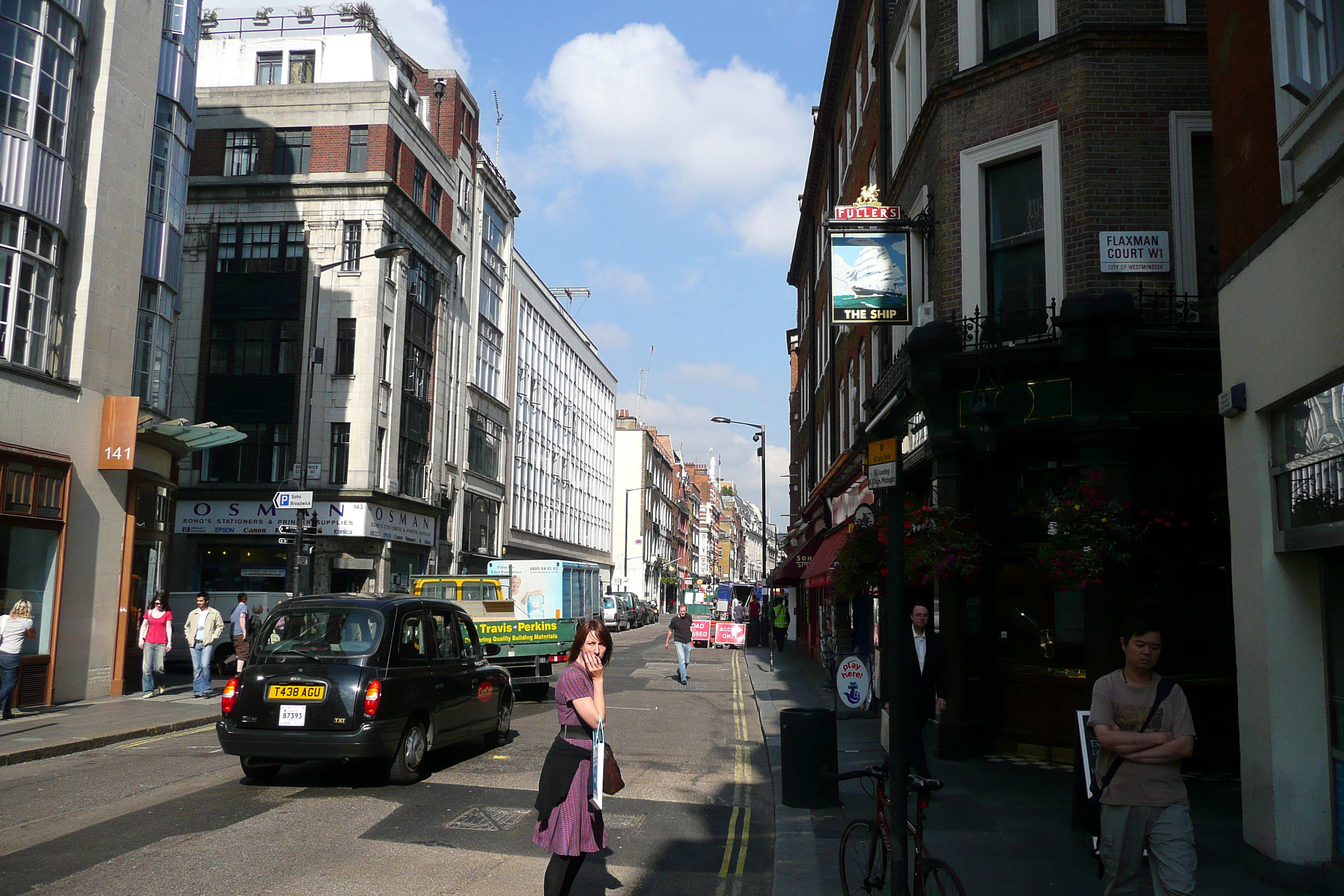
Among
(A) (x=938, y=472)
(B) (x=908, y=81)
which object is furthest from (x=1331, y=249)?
(B) (x=908, y=81)

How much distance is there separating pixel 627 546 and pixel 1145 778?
3457 inches

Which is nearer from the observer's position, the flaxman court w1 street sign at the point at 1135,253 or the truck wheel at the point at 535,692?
the flaxman court w1 street sign at the point at 1135,253

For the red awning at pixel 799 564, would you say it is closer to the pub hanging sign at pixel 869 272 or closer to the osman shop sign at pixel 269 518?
the pub hanging sign at pixel 869 272

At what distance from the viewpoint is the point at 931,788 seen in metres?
5.54

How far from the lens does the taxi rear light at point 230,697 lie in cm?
980

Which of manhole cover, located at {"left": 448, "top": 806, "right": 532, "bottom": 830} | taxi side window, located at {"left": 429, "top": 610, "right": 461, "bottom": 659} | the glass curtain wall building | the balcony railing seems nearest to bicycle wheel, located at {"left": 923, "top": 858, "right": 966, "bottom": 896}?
manhole cover, located at {"left": 448, "top": 806, "right": 532, "bottom": 830}

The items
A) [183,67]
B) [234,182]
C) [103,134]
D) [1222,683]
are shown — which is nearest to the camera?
[1222,683]

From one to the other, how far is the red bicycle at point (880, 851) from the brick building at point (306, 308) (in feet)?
101

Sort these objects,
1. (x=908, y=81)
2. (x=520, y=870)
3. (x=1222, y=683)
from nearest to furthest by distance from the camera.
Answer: (x=520, y=870), (x=1222, y=683), (x=908, y=81)

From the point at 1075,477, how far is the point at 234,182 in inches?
1399

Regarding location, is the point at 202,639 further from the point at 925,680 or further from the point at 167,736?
the point at 925,680

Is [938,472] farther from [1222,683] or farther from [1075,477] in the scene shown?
[1222,683]

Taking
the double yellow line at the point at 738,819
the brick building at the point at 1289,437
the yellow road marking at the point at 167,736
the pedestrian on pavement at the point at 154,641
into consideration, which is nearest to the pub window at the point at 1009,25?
the brick building at the point at 1289,437

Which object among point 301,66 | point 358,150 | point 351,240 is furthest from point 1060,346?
point 301,66
